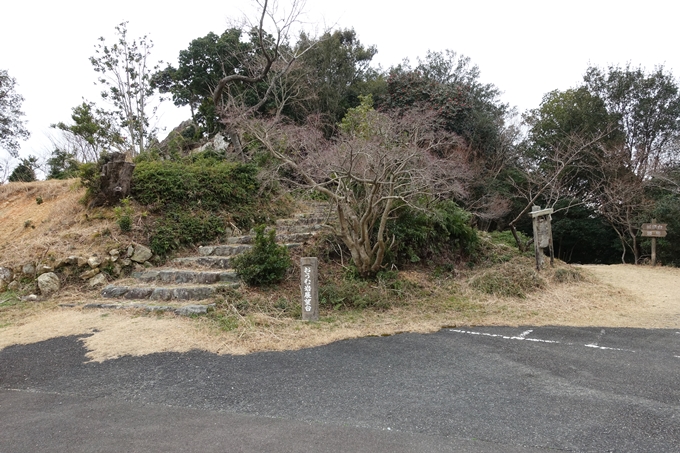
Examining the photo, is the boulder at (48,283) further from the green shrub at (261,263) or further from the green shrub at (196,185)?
the green shrub at (261,263)

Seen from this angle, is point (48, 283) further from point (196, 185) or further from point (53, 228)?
point (196, 185)

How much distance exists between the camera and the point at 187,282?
20.4 feet

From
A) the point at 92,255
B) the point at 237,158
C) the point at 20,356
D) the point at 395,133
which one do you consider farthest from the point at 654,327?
the point at 237,158

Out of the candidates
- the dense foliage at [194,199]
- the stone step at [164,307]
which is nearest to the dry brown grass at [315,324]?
the stone step at [164,307]

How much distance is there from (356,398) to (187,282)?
415cm

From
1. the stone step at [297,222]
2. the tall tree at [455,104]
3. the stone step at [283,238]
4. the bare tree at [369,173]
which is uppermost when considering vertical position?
the tall tree at [455,104]

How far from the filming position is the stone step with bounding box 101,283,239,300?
18.7ft

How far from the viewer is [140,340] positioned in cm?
436

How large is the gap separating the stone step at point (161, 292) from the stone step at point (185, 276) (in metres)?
0.26

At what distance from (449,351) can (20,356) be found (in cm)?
439

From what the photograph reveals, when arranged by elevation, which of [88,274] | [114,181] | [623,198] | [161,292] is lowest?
[161,292]

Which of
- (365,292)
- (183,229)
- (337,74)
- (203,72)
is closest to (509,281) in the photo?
(365,292)

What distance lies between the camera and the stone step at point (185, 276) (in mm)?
6125

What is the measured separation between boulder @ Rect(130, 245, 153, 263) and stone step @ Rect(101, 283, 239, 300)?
30.2 inches
